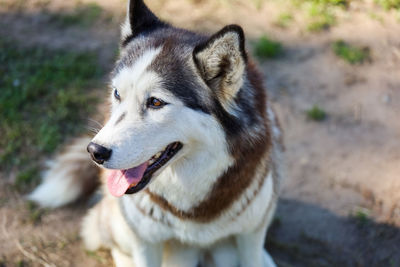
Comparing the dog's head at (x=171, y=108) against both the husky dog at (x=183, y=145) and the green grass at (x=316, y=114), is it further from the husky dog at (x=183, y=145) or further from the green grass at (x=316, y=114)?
the green grass at (x=316, y=114)

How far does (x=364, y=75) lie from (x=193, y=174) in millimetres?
3000

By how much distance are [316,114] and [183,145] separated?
236cm

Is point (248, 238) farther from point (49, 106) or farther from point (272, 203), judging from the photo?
point (49, 106)

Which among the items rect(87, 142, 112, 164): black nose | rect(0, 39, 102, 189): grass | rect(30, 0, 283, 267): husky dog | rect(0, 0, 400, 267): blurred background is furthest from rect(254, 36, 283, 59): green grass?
rect(87, 142, 112, 164): black nose

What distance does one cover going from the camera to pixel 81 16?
5.31 m

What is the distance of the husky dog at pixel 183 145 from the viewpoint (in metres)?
2.16

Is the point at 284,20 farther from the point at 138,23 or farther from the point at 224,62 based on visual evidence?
the point at 224,62

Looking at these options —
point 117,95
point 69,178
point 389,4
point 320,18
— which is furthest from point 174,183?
point 389,4

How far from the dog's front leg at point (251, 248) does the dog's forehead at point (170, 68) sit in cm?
109

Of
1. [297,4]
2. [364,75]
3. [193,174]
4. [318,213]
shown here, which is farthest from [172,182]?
[297,4]

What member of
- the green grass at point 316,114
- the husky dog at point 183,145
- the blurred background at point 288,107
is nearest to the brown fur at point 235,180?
the husky dog at point 183,145

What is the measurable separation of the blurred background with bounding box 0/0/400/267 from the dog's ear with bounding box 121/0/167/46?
100cm

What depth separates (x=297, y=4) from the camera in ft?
17.1

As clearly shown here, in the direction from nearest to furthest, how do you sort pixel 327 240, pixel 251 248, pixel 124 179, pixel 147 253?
pixel 124 179
pixel 147 253
pixel 251 248
pixel 327 240
